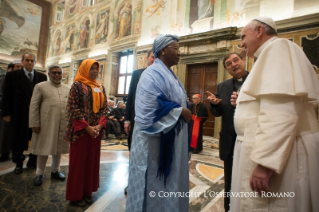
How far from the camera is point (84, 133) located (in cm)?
194

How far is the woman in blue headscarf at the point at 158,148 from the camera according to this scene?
1277mm

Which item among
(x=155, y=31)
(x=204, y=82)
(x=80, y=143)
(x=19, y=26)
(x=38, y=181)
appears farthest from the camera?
(x=19, y=26)

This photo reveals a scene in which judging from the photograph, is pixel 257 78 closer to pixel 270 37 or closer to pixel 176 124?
pixel 270 37

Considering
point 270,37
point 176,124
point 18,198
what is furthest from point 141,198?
point 18,198

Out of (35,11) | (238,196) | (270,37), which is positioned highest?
(35,11)

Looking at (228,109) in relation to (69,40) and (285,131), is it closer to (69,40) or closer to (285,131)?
(285,131)

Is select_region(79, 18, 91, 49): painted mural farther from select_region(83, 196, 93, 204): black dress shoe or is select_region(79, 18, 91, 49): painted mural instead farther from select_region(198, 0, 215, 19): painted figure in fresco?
select_region(83, 196, 93, 204): black dress shoe

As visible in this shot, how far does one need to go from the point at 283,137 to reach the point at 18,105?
336 centimetres

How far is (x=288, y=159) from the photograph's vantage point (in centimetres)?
90

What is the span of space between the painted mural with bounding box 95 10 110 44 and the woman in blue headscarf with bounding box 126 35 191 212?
440 inches

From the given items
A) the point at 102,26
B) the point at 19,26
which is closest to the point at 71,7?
the point at 102,26

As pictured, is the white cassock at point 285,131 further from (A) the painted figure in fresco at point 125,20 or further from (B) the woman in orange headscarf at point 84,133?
(A) the painted figure in fresco at point 125,20

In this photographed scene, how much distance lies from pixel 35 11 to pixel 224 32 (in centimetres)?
1512

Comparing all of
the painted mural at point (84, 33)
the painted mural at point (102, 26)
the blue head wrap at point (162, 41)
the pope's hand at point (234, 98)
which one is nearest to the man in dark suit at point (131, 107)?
the blue head wrap at point (162, 41)
